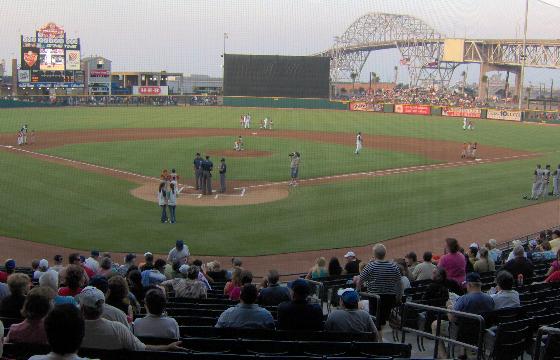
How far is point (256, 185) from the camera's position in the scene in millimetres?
25984

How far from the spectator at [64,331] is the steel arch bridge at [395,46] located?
120 metres

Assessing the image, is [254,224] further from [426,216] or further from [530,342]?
[530,342]

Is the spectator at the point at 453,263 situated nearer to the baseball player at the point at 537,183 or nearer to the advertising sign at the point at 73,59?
the baseball player at the point at 537,183

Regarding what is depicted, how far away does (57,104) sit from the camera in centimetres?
7650

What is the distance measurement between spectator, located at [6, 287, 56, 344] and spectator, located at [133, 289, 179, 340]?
36.3 inches

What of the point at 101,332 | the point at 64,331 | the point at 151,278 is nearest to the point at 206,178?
the point at 151,278

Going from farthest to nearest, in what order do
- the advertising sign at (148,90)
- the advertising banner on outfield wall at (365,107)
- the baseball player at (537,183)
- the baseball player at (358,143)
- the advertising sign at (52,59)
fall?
1. the advertising sign at (148,90)
2. the advertising banner on outfield wall at (365,107)
3. the advertising sign at (52,59)
4. the baseball player at (358,143)
5. the baseball player at (537,183)

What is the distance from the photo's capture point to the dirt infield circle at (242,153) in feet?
77.6

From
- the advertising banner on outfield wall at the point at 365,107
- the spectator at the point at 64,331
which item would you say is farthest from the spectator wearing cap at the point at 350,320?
the advertising banner on outfield wall at the point at 365,107

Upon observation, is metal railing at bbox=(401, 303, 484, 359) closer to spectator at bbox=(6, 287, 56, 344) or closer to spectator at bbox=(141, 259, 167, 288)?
spectator at bbox=(141, 259, 167, 288)

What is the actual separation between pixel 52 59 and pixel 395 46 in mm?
84654

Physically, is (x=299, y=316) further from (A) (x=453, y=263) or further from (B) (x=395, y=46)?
(B) (x=395, y=46)

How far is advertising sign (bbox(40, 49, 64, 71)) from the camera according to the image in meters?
69.9

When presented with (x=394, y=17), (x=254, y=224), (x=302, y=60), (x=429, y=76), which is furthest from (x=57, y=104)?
(x=394, y=17)
